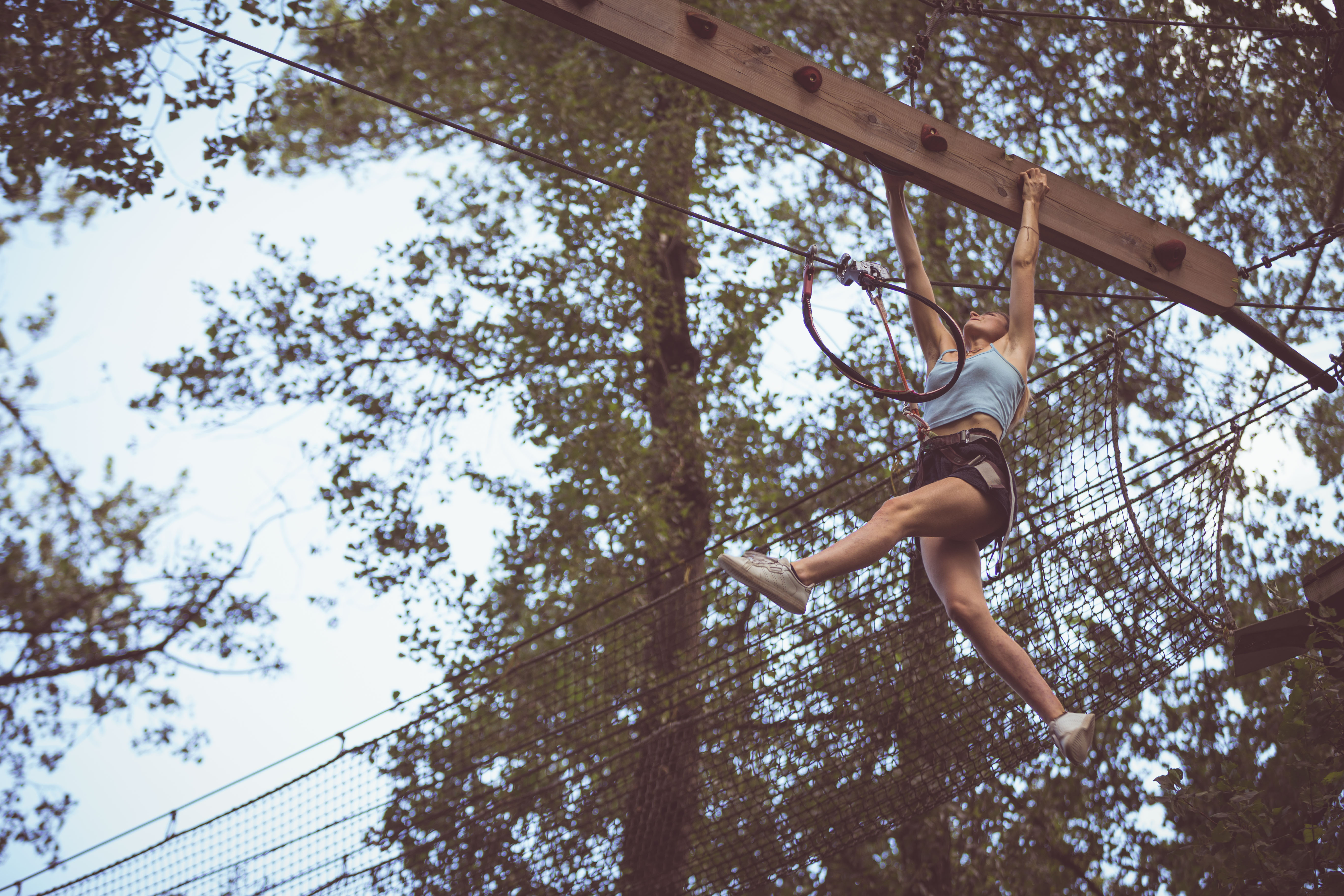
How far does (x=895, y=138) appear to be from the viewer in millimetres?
2693

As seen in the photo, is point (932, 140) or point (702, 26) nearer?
point (702, 26)

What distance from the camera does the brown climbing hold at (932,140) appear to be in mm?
2715

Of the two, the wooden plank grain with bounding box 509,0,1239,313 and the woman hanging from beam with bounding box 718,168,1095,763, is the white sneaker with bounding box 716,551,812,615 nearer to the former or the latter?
the woman hanging from beam with bounding box 718,168,1095,763

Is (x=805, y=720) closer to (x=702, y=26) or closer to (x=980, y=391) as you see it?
(x=980, y=391)

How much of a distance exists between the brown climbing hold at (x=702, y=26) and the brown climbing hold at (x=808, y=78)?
0.21 m

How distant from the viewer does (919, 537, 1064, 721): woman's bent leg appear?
2400 mm

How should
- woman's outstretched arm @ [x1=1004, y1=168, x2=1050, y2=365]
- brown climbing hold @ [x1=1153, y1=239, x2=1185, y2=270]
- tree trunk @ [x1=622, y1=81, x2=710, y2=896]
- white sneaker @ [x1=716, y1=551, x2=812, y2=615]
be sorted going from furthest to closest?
tree trunk @ [x1=622, y1=81, x2=710, y2=896], brown climbing hold @ [x1=1153, y1=239, x2=1185, y2=270], woman's outstretched arm @ [x1=1004, y1=168, x2=1050, y2=365], white sneaker @ [x1=716, y1=551, x2=812, y2=615]

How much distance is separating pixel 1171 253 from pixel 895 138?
0.85m

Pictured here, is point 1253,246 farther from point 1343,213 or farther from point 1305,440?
point 1305,440

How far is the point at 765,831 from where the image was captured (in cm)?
353

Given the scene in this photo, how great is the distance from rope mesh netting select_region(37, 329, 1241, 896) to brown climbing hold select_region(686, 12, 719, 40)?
4.83ft

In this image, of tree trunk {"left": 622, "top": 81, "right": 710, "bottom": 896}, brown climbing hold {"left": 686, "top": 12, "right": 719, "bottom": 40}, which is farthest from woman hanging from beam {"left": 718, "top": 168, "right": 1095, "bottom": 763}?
tree trunk {"left": 622, "top": 81, "right": 710, "bottom": 896}

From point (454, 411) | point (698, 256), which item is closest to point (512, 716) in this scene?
point (454, 411)

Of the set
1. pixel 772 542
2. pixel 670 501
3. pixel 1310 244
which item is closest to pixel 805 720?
pixel 772 542
